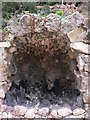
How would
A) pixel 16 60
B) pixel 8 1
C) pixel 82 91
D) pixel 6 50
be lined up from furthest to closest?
pixel 8 1 → pixel 16 60 → pixel 6 50 → pixel 82 91

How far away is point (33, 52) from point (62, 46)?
2.41ft

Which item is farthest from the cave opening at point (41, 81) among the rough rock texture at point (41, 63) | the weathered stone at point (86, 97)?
the weathered stone at point (86, 97)

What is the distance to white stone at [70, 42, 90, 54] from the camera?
293 centimetres

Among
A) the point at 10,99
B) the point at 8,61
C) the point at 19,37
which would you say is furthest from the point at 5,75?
the point at 19,37

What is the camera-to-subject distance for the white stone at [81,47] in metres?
2.93

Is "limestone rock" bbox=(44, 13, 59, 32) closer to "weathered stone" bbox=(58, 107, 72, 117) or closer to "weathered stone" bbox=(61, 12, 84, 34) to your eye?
"weathered stone" bbox=(61, 12, 84, 34)

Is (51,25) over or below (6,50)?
over

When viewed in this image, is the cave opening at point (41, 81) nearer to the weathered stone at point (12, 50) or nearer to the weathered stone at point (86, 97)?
the weathered stone at point (12, 50)

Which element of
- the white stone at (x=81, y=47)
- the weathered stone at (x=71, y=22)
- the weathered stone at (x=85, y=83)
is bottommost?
the weathered stone at (x=85, y=83)

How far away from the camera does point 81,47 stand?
296cm

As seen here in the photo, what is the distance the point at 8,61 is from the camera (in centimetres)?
322

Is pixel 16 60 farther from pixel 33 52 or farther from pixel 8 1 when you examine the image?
pixel 8 1

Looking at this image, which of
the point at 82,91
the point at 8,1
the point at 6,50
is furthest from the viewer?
the point at 8,1

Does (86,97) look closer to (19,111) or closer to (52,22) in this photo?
(19,111)
